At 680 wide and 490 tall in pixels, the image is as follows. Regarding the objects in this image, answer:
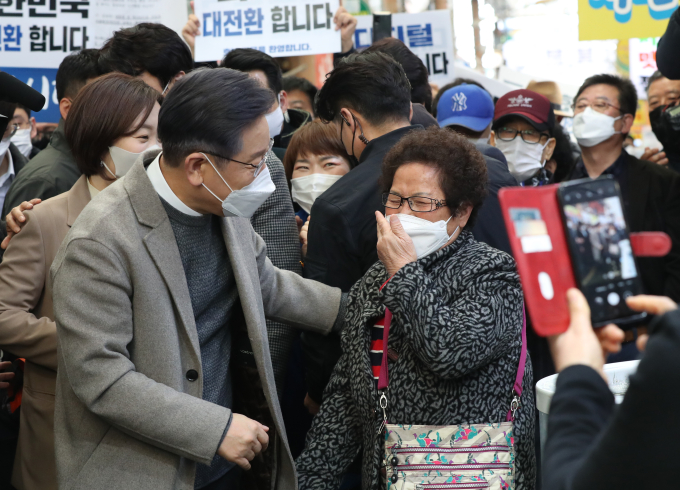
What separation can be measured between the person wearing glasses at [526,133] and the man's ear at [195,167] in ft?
10.2

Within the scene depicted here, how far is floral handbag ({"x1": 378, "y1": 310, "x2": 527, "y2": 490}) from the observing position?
2344 mm

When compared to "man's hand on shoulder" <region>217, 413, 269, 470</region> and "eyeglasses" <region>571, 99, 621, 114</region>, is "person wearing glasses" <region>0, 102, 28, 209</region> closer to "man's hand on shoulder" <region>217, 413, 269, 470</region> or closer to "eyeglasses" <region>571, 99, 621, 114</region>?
"man's hand on shoulder" <region>217, 413, 269, 470</region>

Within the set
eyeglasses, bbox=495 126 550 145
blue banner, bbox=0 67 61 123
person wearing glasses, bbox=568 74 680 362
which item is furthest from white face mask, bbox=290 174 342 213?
blue banner, bbox=0 67 61 123

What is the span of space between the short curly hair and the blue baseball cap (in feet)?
8.24

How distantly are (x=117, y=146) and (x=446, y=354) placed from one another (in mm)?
1600

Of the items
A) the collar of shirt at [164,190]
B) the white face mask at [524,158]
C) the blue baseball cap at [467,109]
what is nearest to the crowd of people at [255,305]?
the collar of shirt at [164,190]

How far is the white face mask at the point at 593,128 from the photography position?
4766 millimetres

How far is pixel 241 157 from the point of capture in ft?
7.91

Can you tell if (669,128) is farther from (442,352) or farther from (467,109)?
(442,352)

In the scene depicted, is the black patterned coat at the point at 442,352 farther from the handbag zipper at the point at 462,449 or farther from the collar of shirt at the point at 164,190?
the collar of shirt at the point at 164,190

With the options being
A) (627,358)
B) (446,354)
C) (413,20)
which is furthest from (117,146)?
(413,20)

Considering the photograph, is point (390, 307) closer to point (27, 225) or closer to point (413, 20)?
point (27, 225)

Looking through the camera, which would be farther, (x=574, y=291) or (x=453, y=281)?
(x=453, y=281)

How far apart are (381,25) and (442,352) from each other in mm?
4608
